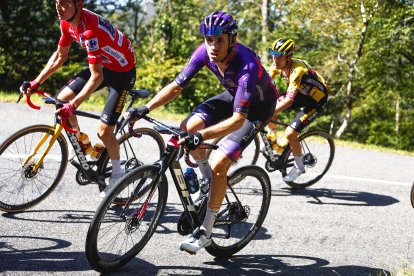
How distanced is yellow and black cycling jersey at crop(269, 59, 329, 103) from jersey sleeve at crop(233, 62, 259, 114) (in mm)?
2821

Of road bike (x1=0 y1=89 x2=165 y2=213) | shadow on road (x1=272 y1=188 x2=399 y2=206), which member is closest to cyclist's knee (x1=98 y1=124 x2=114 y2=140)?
road bike (x1=0 y1=89 x2=165 y2=213)

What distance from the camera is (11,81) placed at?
717 inches

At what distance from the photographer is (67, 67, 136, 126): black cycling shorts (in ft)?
18.0

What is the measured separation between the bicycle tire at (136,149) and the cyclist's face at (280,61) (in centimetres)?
209

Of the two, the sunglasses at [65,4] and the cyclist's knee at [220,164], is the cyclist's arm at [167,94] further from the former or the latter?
the sunglasses at [65,4]

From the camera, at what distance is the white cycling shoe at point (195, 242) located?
4.28 meters

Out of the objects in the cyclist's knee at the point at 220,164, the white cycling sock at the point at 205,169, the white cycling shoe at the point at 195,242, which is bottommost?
the white cycling shoe at the point at 195,242

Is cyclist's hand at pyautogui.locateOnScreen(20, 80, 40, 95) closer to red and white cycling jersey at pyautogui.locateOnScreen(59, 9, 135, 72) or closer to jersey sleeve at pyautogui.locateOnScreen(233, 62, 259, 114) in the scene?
red and white cycling jersey at pyautogui.locateOnScreen(59, 9, 135, 72)

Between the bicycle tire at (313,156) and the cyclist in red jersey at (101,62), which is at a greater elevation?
the cyclist in red jersey at (101,62)

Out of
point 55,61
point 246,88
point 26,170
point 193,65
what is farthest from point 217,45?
point 26,170

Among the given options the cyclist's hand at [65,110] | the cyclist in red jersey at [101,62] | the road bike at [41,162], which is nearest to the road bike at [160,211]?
the cyclist's hand at [65,110]

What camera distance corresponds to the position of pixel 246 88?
4.41 meters

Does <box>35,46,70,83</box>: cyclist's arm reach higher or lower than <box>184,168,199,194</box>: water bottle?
higher

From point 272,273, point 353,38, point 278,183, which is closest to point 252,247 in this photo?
point 272,273
